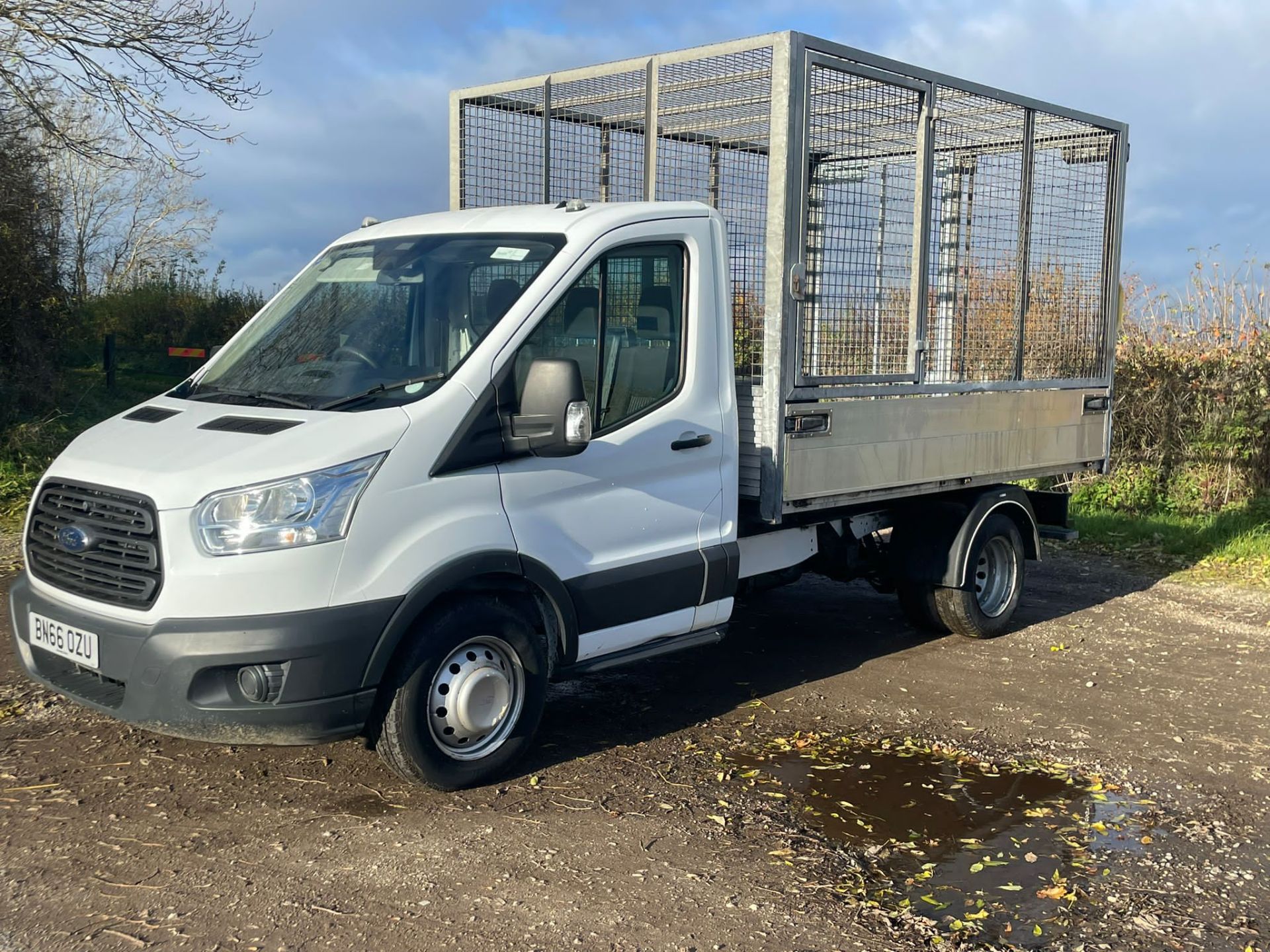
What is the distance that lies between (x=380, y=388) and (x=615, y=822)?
6.41 feet

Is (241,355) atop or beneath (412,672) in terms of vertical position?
atop

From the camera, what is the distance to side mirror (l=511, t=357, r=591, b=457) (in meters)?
4.67

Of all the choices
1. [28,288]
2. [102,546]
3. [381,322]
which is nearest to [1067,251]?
[381,322]

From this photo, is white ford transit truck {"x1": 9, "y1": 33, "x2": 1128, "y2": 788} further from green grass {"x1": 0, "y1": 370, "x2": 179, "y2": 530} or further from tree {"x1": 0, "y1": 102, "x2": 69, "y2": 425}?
tree {"x1": 0, "y1": 102, "x2": 69, "y2": 425}

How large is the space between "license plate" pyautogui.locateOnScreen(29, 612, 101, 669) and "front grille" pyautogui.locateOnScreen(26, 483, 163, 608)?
0.46 feet

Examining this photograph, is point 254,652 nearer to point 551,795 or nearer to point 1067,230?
point 551,795

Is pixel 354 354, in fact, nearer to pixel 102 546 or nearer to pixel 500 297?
pixel 500 297

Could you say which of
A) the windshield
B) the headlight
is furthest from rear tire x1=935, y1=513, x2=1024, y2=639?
the headlight

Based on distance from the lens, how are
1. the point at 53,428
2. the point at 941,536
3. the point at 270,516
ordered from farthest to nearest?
the point at 53,428 < the point at 941,536 < the point at 270,516

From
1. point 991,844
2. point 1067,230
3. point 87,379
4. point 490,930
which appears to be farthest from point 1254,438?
point 87,379

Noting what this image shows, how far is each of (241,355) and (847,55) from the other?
3355 millimetres

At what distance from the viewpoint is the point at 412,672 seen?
15.1 ft

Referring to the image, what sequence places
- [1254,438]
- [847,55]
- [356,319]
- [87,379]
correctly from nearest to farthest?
[356,319] → [847,55] → [1254,438] → [87,379]

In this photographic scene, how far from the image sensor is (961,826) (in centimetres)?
481
